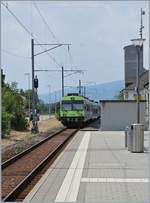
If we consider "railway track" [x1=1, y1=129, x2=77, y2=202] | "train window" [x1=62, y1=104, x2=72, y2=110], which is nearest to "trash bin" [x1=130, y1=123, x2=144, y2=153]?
"railway track" [x1=1, y1=129, x2=77, y2=202]

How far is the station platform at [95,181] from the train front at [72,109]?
31295mm

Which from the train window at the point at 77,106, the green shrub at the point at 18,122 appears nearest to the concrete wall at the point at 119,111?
the train window at the point at 77,106

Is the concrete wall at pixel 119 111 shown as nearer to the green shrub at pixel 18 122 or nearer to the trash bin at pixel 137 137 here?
the green shrub at pixel 18 122

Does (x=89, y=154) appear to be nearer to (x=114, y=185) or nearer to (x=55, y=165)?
(x=55, y=165)

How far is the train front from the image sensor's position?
169 ft

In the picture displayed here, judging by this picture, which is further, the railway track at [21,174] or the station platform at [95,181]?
the railway track at [21,174]

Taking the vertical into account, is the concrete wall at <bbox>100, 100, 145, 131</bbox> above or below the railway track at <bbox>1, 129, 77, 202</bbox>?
above

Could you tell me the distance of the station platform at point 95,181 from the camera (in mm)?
10727

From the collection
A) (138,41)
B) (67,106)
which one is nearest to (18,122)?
(67,106)

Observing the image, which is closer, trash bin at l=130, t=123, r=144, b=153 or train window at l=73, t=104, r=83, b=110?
trash bin at l=130, t=123, r=144, b=153

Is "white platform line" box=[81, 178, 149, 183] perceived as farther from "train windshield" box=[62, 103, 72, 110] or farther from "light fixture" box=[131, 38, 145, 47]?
"train windshield" box=[62, 103, 72, 110]

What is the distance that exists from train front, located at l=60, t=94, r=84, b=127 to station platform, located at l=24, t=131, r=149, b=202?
31295 mm

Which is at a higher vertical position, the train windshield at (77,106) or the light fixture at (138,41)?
the light fixture at (138,41)

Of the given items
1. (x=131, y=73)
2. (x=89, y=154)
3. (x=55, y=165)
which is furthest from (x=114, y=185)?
(x=131, y=73)
